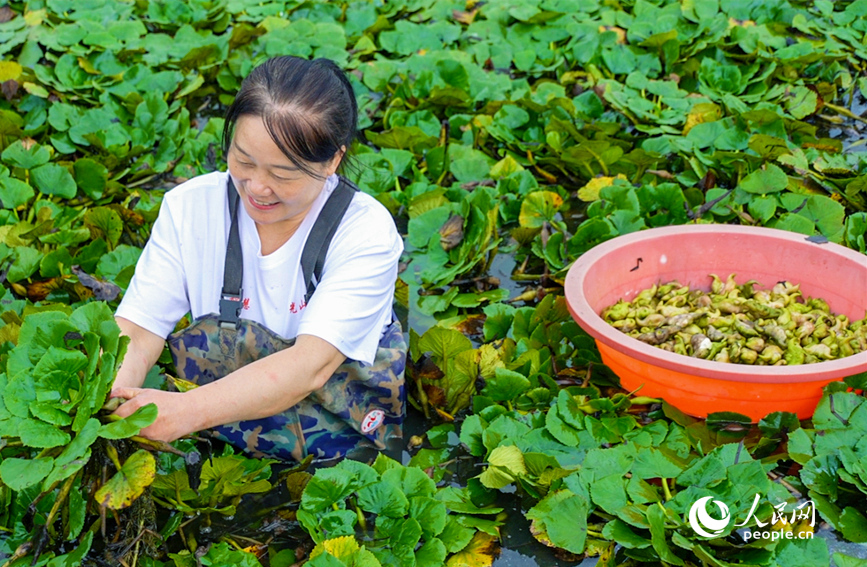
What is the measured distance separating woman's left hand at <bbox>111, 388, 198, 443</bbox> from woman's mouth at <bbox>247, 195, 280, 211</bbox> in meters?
0.39

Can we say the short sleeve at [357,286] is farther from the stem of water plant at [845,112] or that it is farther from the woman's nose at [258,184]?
the stem of water plant at [845,112]

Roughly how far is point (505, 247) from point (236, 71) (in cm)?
159

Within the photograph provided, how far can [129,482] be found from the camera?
1.56 meters

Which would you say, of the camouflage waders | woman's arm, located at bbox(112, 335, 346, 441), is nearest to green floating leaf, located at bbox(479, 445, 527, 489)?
the camouflage waders

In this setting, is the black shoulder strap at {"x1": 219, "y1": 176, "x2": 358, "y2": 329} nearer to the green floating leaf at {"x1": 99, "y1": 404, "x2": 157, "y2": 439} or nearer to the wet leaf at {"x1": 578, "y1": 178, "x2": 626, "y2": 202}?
the green floating leaf at {"x1": 99, "y1": 404, "x2": 157, "y2": 439}

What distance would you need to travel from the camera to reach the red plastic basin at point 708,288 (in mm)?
1990

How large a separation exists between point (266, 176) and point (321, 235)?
20 cm

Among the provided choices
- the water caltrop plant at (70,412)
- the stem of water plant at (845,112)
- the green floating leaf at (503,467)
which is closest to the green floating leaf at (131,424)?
the water caltrop plant at (70,412)

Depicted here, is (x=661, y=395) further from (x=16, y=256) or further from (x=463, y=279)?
(x=16, y=256)

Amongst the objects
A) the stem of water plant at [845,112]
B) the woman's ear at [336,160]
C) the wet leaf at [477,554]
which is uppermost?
the woman's ear at [336,160]

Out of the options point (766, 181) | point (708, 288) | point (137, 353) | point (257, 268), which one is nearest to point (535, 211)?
point (708, 288)

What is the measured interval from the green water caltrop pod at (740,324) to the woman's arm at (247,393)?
914 mm

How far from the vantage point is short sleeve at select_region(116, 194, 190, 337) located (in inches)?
72.5

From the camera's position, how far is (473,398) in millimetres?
2135
